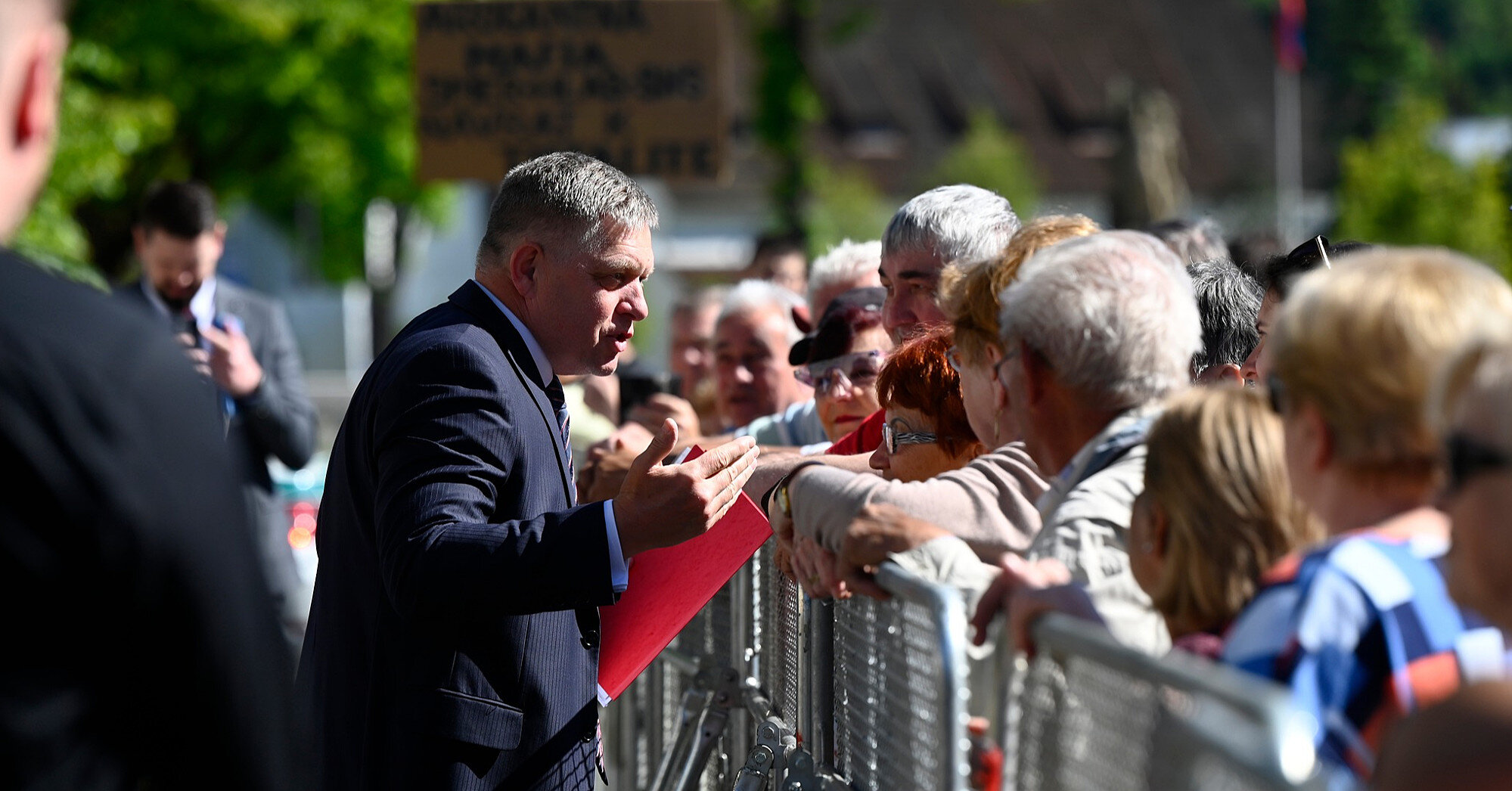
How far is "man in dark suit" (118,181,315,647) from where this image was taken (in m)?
5.75

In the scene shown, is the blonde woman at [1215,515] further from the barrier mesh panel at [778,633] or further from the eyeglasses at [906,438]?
the barrier mesh panel at [778,633]

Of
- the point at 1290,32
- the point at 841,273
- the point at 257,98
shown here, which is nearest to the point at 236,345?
the point at 841,273

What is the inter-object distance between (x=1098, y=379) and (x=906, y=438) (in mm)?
876

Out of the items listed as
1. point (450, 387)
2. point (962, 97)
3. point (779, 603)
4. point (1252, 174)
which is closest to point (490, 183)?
point (779, 603)

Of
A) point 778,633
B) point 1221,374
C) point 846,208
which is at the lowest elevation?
point 846,208

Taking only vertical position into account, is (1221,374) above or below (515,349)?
below

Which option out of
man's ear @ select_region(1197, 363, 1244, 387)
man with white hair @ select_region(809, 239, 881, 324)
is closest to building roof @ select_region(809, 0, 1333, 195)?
man with white hair @ select_region(809, 239, 881, 324)

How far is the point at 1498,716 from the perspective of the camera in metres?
1.58

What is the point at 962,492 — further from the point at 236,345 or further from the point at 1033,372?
the point at 236,345

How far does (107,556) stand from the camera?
1.48 meters

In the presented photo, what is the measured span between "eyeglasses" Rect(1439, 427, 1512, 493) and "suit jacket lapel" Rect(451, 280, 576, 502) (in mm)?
1790

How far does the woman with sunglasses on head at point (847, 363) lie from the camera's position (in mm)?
4438

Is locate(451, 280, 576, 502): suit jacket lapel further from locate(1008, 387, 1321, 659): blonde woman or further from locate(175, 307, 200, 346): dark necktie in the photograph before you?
locate(175, 307, 200, 346): dark necktie

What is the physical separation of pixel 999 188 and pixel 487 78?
37661mm
